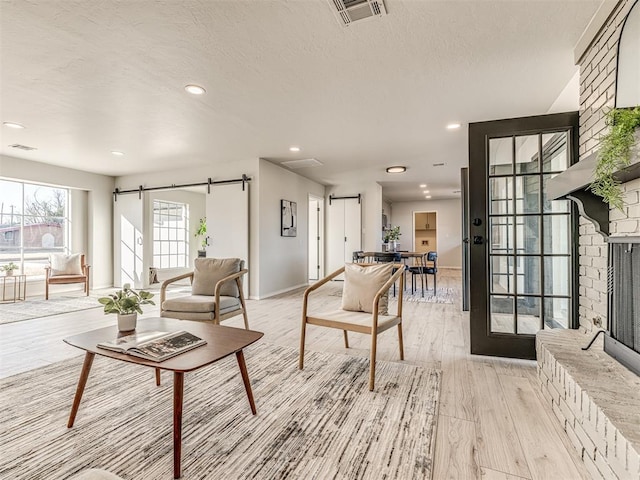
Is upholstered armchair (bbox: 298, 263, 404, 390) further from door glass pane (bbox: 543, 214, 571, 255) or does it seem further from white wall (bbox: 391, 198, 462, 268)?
white wall (bbox: 391, 198, 462, 268)

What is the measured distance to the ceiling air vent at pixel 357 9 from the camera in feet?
5.99

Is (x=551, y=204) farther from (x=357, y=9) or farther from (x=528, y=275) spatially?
(x=357, y=9)

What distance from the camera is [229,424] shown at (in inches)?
67.8

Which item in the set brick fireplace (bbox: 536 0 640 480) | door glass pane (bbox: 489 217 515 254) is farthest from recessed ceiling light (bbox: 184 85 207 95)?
brick fireplace (bbox: 536 0 640 480)

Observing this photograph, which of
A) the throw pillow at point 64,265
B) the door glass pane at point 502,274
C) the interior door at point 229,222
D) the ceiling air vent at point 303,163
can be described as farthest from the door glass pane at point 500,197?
the throw pillow at point 64,265

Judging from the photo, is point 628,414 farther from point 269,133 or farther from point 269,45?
point 269,133

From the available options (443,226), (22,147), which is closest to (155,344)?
(22,147)

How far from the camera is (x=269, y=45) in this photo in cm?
222

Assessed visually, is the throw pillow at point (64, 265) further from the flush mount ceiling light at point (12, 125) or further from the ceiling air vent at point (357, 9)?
the ceiling air vent at point (357, 9)

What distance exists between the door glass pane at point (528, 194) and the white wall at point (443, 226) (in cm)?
824

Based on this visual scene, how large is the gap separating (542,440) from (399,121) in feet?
10.3

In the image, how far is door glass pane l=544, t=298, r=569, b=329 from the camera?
2.47 meters

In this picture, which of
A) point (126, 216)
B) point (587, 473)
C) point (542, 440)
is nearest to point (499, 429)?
point (542, 440)

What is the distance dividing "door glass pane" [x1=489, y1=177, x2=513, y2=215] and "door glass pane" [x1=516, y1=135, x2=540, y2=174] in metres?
0.15
